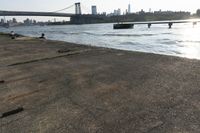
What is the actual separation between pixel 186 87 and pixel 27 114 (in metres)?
3.92

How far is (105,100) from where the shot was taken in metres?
6.00

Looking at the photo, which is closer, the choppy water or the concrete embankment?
the concrete embankment

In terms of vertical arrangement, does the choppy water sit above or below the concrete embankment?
below

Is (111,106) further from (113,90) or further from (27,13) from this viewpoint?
(27,13)

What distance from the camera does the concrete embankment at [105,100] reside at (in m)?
4.61

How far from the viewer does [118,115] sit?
5.01 metres

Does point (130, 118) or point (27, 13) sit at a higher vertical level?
point (27, 13)

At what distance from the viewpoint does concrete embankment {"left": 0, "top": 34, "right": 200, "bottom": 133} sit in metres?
4.61

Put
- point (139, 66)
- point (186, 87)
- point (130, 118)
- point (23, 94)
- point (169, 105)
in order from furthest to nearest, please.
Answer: point (139, 66) < point (23, 94) < point (186, 87) < point (169, 105) < point (130, 118)

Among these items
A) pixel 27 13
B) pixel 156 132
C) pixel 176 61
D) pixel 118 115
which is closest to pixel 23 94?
pixel 118 115

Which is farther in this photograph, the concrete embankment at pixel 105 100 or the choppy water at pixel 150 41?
the choppy water at pixel 150 41

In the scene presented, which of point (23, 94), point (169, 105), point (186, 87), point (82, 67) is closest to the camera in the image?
point (169, 105)

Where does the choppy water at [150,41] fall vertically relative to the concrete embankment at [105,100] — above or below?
below

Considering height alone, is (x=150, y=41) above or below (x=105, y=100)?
below
